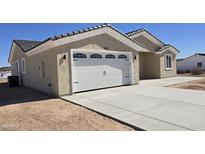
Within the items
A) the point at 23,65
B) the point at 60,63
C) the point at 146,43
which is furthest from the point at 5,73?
the point at 60,63

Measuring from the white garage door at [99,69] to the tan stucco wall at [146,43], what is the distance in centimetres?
628

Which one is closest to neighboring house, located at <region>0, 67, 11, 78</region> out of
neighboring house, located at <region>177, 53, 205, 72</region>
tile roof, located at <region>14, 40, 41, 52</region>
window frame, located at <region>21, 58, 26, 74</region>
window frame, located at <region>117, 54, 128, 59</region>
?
tile roof, located at <region>14, 40, 41, 52</region>

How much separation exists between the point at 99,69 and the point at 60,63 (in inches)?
110

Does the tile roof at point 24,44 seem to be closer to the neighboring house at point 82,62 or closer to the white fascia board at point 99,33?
the neighboring house at point 82,62

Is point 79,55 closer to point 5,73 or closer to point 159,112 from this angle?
point 159,112

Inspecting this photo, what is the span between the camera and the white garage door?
37.4 feet

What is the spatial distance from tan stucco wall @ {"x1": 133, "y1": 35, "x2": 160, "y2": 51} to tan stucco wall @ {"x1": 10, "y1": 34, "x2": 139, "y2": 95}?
5.68m

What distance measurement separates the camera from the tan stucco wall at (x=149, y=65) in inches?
787

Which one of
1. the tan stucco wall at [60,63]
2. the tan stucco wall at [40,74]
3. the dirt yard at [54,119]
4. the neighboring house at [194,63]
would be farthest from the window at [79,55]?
the neighboring house at [194,63]

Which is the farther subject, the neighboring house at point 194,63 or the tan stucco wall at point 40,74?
the neighboring house at point 194,63

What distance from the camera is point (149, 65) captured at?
20.7 m

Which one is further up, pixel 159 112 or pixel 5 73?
pixel 5 73

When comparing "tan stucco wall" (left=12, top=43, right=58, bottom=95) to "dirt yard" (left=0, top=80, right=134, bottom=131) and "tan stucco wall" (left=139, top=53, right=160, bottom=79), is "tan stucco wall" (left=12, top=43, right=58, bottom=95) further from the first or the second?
"tan stucco wall" (left=139, top=53, right=160, bottom=79)
